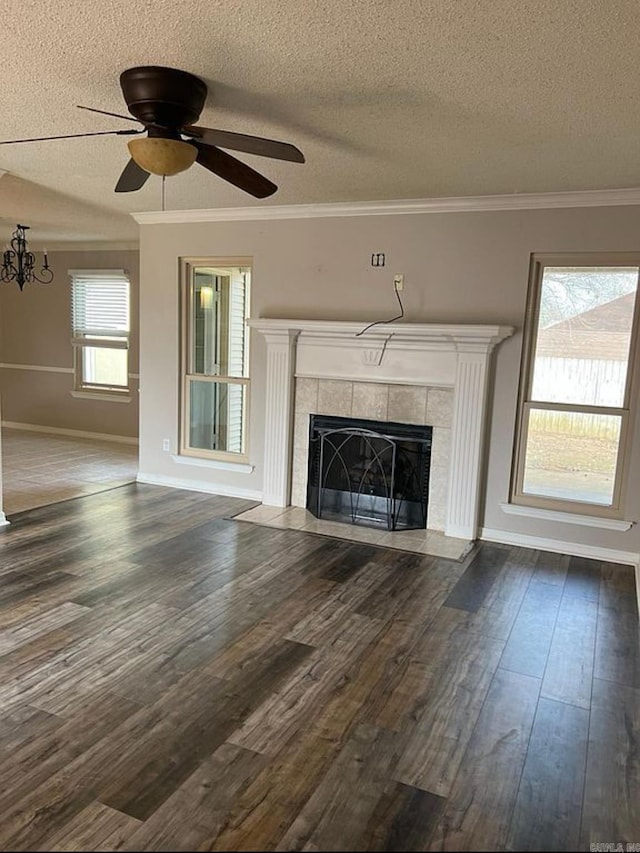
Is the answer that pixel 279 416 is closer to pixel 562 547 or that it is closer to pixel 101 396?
A: pixel 562 547

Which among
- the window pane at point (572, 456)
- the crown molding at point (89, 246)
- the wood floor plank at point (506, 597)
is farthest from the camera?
the crown molding at point (89, 246)

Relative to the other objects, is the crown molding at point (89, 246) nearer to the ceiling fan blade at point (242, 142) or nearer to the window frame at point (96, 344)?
the window frame at point (96, 344)

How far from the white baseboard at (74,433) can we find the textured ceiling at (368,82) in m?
4.37

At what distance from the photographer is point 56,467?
21.4 ft

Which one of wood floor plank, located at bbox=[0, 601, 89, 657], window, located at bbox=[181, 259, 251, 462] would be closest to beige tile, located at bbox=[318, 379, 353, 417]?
window, located at bbox=[181, 259, 251, 462]

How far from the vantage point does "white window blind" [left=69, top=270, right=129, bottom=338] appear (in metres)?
7.86

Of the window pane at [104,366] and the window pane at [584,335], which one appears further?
the window pane at [104,366]

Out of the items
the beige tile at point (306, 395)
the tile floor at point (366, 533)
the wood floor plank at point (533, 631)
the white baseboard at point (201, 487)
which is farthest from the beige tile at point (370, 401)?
the wood floor plank at point (533, 631)

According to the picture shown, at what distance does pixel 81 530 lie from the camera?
14.9 feet

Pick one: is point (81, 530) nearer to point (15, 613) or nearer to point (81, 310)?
point (15, 613)

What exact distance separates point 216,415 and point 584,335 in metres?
3.18

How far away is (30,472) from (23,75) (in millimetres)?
4482

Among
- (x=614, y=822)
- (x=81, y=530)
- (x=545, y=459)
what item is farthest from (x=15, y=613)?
(x=545, y=459)

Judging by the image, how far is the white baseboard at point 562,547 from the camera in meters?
4.29
